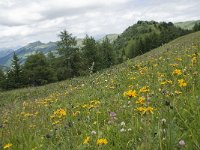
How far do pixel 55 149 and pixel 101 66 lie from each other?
69.5 meters

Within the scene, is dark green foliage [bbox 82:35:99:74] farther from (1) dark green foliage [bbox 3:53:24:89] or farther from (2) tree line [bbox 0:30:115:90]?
(1) dark green foliage [bbox 3:53:24:89]

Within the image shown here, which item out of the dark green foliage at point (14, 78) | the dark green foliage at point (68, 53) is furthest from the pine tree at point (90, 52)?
the dark green foliage at point (14, 78)

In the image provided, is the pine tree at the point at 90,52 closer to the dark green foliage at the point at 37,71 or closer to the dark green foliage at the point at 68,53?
the dark green foliage at the point at 68,53

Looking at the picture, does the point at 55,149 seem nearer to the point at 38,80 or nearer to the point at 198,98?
the point at 198,98

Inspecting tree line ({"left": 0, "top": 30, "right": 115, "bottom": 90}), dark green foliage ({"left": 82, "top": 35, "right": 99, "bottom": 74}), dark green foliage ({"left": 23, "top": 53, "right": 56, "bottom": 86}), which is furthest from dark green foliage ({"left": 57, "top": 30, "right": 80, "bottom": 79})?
dark green foliage ({"left": 23, "top": 53, "right": 56, "bottom": 86})

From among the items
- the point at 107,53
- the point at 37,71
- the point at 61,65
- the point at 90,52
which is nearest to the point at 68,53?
the point at 61,65

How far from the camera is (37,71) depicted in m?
71.8

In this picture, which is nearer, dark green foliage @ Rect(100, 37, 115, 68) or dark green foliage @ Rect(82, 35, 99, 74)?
dark green foliage @ Rect(82, 35, 99, 74)

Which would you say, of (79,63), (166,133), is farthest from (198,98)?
(79,63)

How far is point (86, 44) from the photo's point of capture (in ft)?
232

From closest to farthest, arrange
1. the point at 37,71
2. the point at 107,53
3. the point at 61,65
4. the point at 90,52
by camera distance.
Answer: the point at 90,52 < the point at 37,71 < the point at 61,65 < the point at 107,53

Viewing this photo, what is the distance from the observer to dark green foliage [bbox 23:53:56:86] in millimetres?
71000

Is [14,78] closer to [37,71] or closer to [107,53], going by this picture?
[37,71]

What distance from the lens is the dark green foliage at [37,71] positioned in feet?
233
